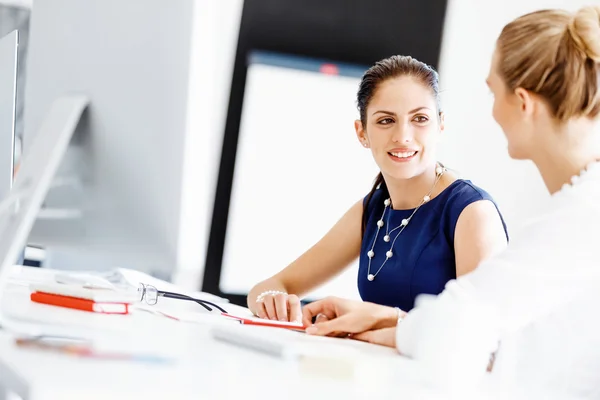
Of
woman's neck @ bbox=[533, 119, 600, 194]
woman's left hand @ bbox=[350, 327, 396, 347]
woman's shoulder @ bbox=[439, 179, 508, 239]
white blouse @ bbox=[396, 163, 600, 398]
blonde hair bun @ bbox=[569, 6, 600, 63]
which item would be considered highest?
blonde hair bun @ bbox=[569, 6, 600, 63]

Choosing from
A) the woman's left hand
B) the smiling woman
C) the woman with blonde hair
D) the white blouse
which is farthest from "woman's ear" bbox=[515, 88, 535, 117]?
the smiling woman

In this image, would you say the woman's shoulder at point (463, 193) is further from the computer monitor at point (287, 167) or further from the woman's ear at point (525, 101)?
the computer monitor at point (287, 167)

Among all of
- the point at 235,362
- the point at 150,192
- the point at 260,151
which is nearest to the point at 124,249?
the point at 150,192

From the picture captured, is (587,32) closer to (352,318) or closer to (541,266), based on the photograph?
(541,266)

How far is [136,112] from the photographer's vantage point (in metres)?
1.18

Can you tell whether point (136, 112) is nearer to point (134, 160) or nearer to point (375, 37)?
point (134, 160)

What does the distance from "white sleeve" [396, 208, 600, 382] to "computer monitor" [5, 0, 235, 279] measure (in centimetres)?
38

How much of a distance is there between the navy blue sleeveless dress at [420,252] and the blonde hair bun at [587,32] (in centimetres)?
64

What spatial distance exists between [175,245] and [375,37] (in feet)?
7.20

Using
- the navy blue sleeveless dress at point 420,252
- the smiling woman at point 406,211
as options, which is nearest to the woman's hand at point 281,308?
the smiling woman at point 406,211

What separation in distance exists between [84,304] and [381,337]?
0.47m

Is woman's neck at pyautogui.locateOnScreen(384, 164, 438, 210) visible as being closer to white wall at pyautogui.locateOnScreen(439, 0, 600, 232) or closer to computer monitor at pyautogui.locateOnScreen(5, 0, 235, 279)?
computer monitor at pyautogui.locateOnScreen(5, 0, 235, 279)

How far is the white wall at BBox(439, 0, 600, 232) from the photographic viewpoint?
3371mm

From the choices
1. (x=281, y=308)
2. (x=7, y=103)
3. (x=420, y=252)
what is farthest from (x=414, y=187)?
(x=7, y=103)
